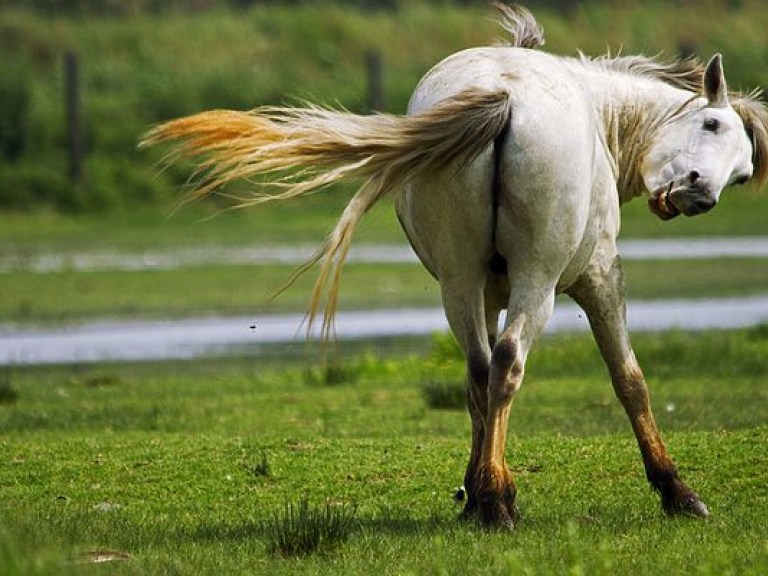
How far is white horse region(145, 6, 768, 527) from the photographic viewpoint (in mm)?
7762

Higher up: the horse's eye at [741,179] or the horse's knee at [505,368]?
the horse's eye at [741,179]

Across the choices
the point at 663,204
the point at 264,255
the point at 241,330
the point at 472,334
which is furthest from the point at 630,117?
the point at 264,255

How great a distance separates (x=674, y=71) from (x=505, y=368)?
2.03 meters

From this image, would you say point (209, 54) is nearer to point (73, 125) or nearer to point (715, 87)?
point (73, 125)

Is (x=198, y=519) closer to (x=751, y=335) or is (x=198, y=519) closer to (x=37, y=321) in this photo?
(x=751, y=335)

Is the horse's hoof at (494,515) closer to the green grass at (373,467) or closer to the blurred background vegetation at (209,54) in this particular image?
the green grass at (373,467)

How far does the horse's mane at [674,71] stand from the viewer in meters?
8.80

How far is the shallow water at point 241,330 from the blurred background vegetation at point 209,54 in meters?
10.2

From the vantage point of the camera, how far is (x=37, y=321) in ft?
63.4

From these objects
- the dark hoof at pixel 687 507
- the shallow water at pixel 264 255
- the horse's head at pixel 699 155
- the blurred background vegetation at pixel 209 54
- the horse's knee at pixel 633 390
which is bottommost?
the shallow water at pixel 264 255

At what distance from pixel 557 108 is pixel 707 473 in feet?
7.45

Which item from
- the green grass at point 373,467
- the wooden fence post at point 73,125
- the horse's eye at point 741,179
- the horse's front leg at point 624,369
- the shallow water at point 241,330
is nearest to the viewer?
the green grass at point 373,467

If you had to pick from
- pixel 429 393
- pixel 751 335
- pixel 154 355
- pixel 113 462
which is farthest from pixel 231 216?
pixel 113 462

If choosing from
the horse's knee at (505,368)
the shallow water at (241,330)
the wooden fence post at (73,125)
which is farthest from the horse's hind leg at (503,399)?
the wooden fence post at (73,125)
